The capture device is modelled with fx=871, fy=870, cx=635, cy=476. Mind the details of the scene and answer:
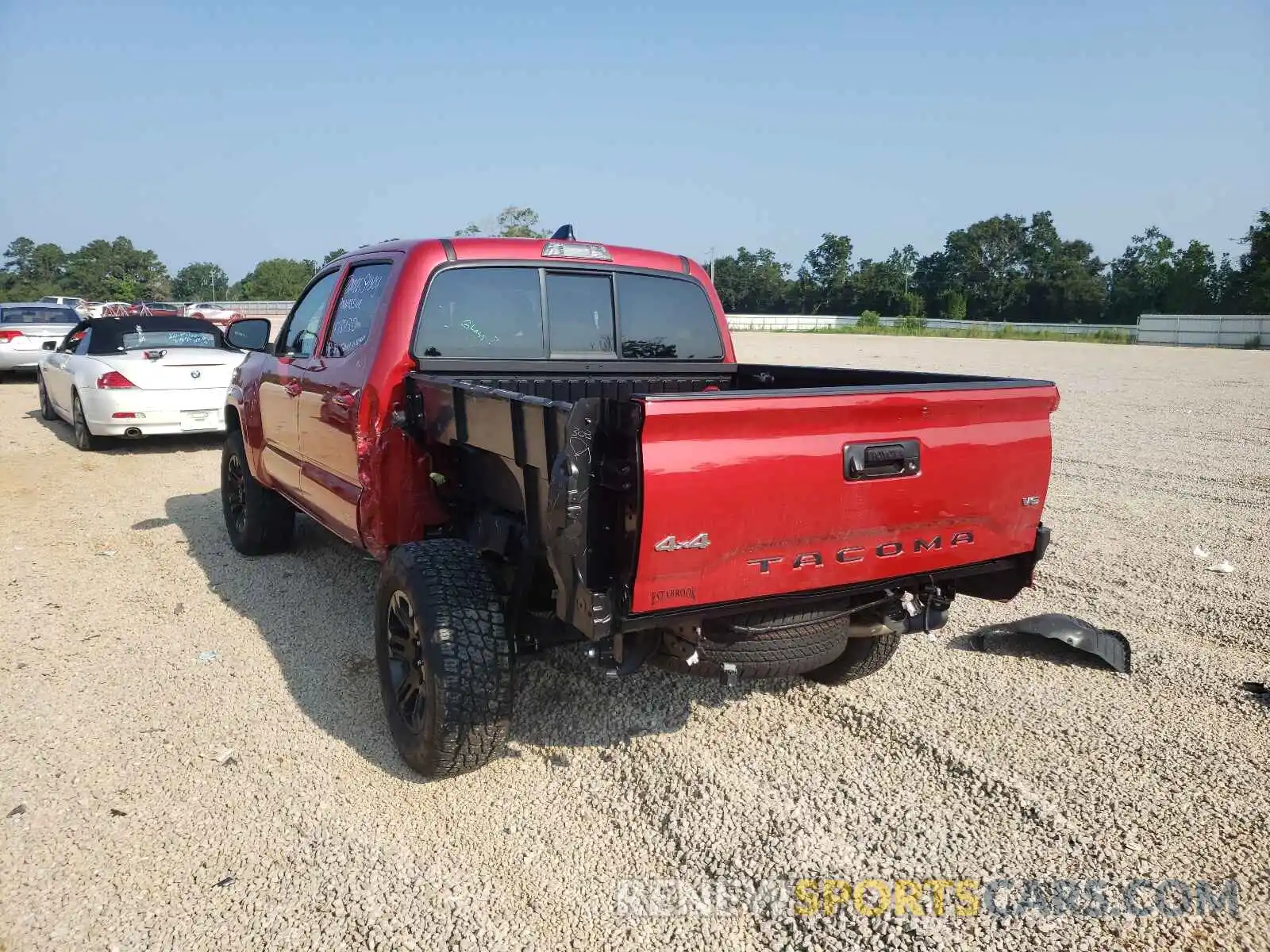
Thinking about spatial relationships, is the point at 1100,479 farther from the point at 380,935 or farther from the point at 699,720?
the point at 380,935

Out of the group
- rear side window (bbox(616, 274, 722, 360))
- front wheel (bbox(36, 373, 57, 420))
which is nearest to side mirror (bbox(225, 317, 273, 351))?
rear side window (bbox(616, 274, 722, 360))

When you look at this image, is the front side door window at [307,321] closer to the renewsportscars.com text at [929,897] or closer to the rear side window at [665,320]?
the rear side window at [665,320]

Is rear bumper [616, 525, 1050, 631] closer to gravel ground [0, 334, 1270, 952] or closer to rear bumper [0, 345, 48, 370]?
gravel ground [0, 334, 1270, 952]

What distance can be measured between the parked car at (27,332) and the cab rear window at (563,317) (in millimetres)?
17108

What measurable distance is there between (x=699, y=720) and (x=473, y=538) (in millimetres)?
1255

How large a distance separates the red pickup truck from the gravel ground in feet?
1.29

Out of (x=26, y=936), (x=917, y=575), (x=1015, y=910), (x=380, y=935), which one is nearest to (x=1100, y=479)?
(x=917, y=575)

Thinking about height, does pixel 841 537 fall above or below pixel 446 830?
above

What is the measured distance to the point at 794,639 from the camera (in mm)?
3113

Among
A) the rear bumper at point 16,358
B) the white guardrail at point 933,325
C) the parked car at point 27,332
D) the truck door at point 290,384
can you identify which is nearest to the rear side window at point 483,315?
the truck door at point 290,384

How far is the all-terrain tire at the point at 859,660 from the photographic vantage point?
153 inches

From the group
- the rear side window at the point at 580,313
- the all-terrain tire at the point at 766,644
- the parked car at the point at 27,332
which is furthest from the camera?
the parked car at the point at 27,332

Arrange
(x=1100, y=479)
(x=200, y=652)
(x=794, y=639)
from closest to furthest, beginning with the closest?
(x=794, y=639)
(x=200, y=652)
(x=1100, y=479)

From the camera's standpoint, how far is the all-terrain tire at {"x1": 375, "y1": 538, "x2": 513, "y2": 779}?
302 centimetres
